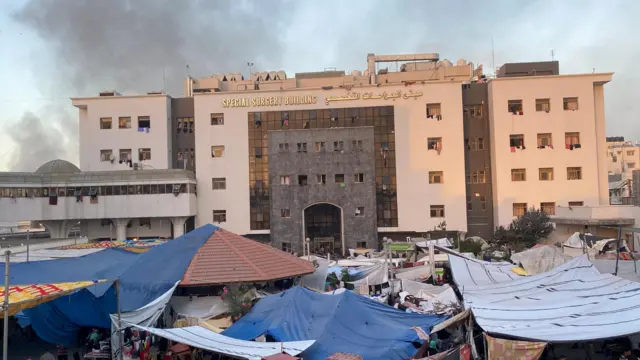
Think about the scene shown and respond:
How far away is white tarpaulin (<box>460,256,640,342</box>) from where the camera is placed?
38.9ft

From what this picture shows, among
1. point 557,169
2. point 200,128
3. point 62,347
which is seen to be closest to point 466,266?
point 62,347

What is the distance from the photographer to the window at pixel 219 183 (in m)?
44.3

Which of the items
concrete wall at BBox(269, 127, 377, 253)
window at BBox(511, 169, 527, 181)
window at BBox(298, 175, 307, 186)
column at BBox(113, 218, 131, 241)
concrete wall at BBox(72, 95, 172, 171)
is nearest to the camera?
concrete wall at BBox(269, 127, 377, 253)

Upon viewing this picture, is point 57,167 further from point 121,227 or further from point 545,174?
point 545,174

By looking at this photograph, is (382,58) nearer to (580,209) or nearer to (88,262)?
(580,209)

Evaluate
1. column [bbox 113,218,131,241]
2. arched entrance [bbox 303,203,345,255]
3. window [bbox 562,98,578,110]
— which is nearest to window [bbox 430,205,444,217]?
arched entrance [bbox 303,203,345,255]

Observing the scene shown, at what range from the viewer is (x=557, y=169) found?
42.7 metres

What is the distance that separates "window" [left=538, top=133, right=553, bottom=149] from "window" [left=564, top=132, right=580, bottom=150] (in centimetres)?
122

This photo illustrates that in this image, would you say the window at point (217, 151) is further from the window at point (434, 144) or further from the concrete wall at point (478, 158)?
the concrete wall at point (478, 158)

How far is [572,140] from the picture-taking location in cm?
4312

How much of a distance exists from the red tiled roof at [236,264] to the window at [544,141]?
2868 cm

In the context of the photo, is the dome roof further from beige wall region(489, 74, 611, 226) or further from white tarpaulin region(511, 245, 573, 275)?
white tarpaulin region(511, 245, 573, 275)

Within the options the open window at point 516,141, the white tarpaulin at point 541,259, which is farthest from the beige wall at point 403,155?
the white tarpaulin at point 541,259

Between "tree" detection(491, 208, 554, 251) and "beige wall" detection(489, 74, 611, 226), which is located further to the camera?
"beige wall" detection(489, 74, 611, 226)
